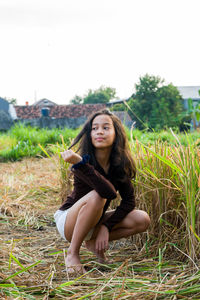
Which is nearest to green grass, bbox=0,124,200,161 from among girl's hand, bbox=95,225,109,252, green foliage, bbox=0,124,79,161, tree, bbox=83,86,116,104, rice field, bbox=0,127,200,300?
green foliage, bbox=0,124,79,161

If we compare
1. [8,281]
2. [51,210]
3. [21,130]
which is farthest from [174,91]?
[8,281]

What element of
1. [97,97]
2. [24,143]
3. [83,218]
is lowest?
[83,218]

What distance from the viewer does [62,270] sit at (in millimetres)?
1777

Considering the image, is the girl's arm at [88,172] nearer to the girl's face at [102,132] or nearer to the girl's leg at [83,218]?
the girl's leg at [83,218]

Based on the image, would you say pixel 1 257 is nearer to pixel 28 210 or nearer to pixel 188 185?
pixel 188 185

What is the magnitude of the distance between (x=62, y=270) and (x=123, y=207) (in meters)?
0.45

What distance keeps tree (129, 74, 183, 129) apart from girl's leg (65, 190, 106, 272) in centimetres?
2098

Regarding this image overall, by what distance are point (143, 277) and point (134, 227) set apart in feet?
1.45

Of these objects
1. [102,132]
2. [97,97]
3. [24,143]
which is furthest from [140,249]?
[97,97]

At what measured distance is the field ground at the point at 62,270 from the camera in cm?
137

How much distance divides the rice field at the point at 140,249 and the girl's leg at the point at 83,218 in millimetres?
80

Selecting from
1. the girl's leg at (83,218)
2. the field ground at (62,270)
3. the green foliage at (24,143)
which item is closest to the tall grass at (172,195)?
the field ground at (62,270)

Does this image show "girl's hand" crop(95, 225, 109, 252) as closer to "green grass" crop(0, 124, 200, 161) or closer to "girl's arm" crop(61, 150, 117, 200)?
"girl's arm" crop(61, 150, 117, 200)

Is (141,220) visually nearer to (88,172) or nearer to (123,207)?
(123,207)
